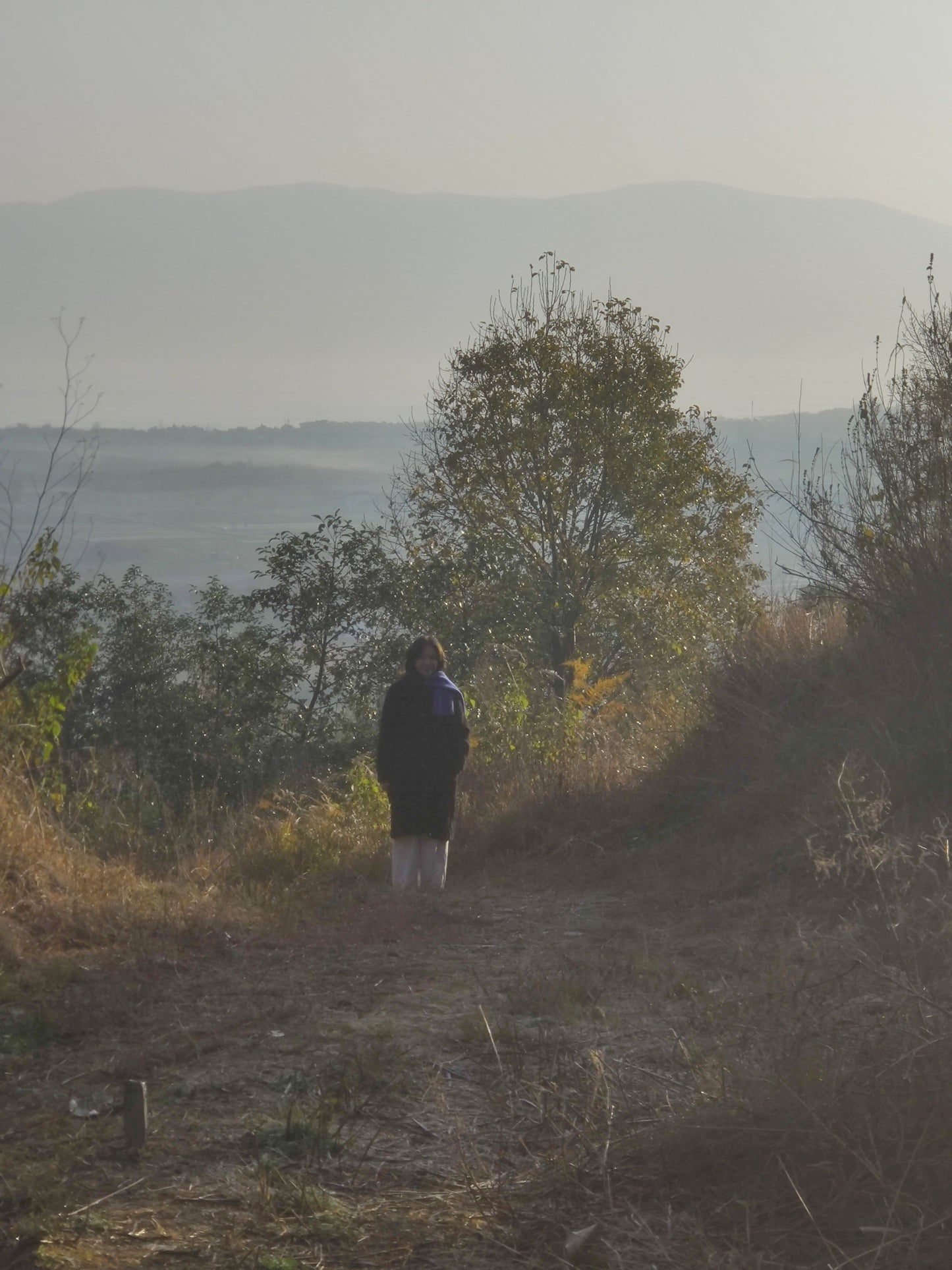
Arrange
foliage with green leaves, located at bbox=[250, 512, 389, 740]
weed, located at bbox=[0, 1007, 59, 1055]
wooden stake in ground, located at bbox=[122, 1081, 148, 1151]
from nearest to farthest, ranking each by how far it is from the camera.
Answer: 1. wooden stake in ground, located at bbox=[122, 1081, 148, 1151]
2. weed, located at bbox=[0, 1007, 59, 1055]
3. foliage with green leaves, located at bbox=[250, 512, 389, 740]

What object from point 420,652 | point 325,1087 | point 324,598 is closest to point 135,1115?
point 325,1087

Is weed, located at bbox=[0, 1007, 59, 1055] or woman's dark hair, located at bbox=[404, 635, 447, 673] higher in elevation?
woman's dark hair, located at bbox=[404, 635, 447, 673]

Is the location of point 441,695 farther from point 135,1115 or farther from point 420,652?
point 135,1115

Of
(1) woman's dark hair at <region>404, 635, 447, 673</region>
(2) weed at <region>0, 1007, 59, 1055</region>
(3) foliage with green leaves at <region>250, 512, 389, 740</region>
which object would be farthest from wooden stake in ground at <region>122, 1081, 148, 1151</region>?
(3) foliage with green leaves at <region>250, 512, 389, 740</region>

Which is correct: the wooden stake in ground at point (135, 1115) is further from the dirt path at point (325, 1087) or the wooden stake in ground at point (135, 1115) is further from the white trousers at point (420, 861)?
the white trousers at point (420, 861)

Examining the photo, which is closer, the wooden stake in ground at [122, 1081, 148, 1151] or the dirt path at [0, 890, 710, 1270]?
the dirt path at [0, 890, 710, 1270]

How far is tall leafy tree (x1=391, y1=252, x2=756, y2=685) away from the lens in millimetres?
26453

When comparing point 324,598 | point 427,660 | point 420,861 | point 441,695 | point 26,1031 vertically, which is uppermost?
point 427,660

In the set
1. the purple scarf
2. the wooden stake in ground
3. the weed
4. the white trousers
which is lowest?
the white trousers

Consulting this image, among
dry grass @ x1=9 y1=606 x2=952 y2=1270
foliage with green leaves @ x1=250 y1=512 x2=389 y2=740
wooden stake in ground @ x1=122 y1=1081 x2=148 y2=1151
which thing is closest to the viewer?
dry grass @ x1=9 y1=606 x2=952 y2=1270

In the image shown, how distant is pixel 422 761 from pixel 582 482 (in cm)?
1920

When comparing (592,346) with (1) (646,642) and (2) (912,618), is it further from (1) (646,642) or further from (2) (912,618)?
(2) (912,618)

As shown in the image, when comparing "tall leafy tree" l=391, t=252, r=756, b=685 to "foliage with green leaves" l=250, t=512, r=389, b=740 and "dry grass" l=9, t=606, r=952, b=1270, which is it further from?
"dry grass" l=9, t=606, r=952, b=1270

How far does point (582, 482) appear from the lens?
89.2 feet
